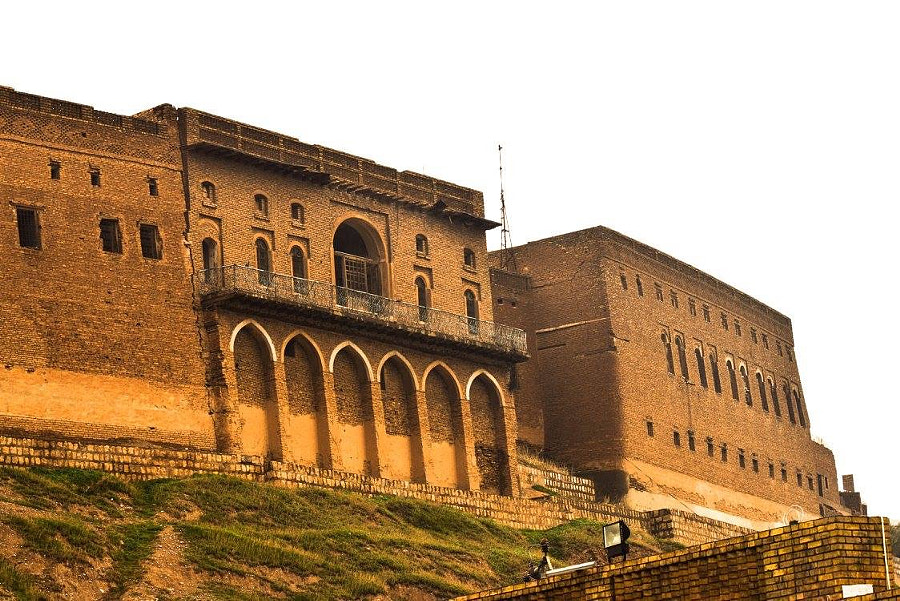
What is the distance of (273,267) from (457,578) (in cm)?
1056

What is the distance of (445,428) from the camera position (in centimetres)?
5425

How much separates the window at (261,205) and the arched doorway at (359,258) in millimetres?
2921

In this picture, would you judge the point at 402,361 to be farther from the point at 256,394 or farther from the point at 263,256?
the point at 256,394

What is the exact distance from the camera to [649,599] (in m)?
19.0

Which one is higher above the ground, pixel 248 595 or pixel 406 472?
pixel 406 472

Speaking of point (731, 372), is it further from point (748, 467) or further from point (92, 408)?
point (92, 408)

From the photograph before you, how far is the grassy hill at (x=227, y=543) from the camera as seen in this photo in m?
37.6

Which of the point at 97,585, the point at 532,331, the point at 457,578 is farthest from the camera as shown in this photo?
the point at 532,331

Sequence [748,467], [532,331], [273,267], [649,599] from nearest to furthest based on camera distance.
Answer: [649,599] → [273,267] → [532,331] → [748,467]

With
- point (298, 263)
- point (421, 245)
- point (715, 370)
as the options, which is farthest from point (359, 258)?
point (715, 370)

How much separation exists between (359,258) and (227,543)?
14.8 meters

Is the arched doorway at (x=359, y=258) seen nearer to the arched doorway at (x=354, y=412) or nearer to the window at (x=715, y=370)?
the arched doorway at (x=354, y=412)

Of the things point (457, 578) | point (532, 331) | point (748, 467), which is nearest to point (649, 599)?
point (457, 578)

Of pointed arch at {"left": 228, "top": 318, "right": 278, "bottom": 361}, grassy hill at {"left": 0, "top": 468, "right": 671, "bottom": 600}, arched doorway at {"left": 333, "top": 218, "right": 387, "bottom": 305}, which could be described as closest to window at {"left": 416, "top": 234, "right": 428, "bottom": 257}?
arched doorway at {"left": 333, "top": 218, "right": 387, "bottom": 305}
